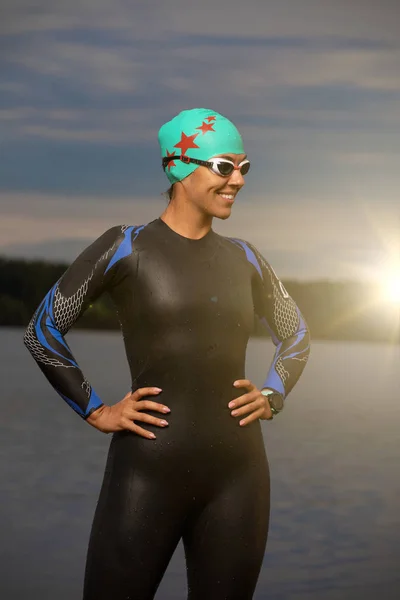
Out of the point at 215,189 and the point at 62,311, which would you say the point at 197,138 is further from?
the point at 62,311

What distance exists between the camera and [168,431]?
20.2ft

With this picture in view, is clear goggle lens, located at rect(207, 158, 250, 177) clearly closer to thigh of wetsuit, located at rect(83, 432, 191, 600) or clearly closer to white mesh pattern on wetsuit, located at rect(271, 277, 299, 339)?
white mesh pattern on wetsuit, located at rect(271, 277, 299, 339)

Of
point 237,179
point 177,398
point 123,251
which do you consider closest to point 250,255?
point 237,179

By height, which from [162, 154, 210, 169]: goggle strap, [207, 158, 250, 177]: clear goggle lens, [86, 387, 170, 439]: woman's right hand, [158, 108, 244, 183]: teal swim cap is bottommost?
[86, 387, 170, 439]: woman's right hand

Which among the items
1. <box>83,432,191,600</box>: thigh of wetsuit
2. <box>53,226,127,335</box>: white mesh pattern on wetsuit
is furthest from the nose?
<box>83,432,191,600</box>: thigh of wetsuit

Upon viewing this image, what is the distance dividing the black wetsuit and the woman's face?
24 centimetres

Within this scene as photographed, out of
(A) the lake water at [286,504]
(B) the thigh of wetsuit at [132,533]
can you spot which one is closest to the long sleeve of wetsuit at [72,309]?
(B) the thigh of wetsuit at [132,533]

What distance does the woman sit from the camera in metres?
6.15

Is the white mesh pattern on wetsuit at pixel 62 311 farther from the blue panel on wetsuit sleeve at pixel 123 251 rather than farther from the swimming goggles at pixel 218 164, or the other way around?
the swimming goggles at pixel 218 164

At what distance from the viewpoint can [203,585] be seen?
6.23 metres

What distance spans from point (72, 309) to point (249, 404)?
0.95 m

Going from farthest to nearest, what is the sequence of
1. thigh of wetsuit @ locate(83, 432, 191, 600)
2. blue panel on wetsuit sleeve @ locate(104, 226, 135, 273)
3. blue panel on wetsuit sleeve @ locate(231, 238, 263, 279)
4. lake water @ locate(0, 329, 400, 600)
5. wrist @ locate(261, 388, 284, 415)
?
lake water @ locate(0, 329, 400, 600)
blue panel on wetsuit sleeve @ locate(231, 238, 263, 279)
wrist @ locate(261, 388, 284, 415)
blue panel on wetsuit sleeve @ locate(104, 226, 135, 273)
thigh of wetsuit @ locate(83, 432, 191, 600)

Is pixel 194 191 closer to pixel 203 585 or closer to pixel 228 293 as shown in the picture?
pixel 228 293

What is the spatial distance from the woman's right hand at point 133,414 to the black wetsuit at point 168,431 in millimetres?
49
